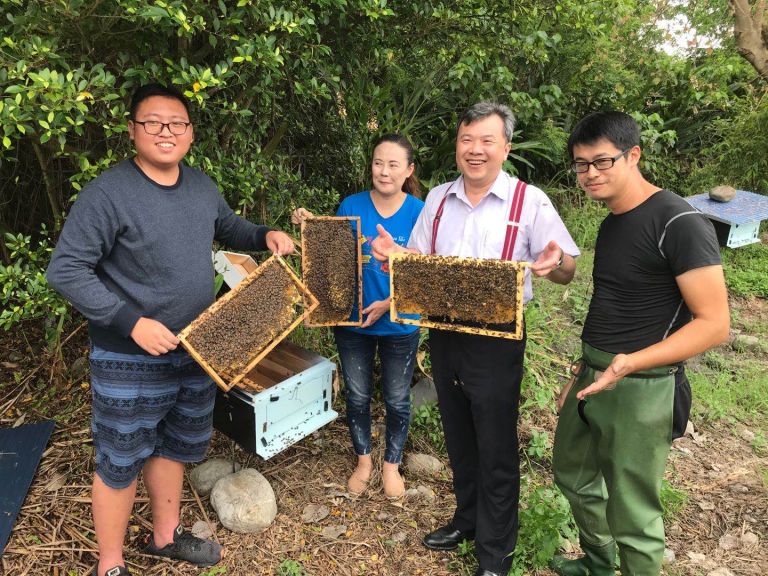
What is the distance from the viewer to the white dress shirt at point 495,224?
243cm

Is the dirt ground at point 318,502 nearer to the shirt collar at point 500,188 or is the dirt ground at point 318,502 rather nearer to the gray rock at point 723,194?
the shirt collar at point 500,188

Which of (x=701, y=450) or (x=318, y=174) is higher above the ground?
(x=318, y=174)

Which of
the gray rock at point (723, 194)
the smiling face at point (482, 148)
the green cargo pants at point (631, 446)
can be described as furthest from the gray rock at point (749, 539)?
the gray rock at point (723, 194)

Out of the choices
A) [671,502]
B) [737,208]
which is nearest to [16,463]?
[671,502]

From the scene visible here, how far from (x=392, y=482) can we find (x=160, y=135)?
250 cm

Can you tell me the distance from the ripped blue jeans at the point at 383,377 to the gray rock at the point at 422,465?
0.87ft

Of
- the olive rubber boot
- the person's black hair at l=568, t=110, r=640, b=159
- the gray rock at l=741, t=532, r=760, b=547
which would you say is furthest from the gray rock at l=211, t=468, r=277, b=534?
the gray rock at l=741, t=532, r=760, b=547

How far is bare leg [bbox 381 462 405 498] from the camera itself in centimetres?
344

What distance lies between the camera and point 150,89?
2.27 m

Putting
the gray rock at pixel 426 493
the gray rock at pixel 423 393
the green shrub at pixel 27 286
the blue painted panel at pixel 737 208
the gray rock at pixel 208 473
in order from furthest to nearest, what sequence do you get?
the blue painted panel at pixel 737 208 < the gray rock at pixel 423 393 < the gray rock at pixel 426 493 < the gray rock at pixel 208 473 < the green shrub at pixel 27 286

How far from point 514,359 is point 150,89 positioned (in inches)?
81.4

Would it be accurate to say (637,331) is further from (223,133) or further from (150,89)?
(223,133)

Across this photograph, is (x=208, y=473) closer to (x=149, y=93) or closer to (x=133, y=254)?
(x=133, y=254)

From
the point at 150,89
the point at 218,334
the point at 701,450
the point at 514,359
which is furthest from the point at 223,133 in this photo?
the point at 701,450
